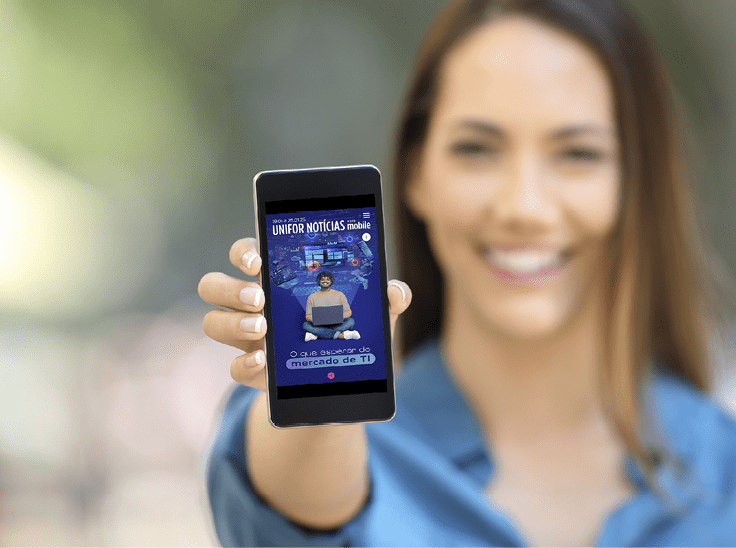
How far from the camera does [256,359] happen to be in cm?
72

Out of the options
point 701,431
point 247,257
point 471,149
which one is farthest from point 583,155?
point 247,257

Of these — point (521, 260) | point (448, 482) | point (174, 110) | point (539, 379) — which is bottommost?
point (448, 482)

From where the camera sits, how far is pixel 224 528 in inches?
37.5

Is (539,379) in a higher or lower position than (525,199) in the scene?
lower

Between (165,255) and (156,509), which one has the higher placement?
(165,255)

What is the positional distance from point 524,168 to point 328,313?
529 mm

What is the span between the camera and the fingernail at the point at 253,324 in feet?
2.33

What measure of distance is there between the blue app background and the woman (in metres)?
0.29

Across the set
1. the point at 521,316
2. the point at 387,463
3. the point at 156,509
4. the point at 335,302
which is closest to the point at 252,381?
the point at 335,302

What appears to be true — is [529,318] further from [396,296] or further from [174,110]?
[174,110]

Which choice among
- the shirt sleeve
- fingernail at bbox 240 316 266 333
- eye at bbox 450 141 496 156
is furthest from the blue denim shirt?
eye at bbox 450 141 496 156

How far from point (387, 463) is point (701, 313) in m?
0.71

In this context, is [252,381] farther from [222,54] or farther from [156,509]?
[222,54]

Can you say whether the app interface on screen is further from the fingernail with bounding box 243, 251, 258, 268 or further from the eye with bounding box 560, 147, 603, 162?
the eye with bounding box 560, 147, 603, 162
